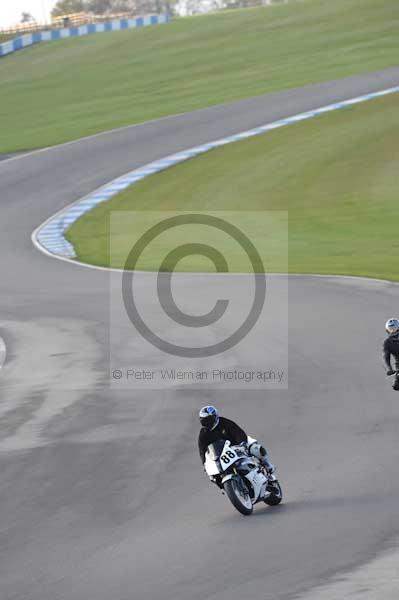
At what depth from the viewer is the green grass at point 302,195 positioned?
34469 millimetres

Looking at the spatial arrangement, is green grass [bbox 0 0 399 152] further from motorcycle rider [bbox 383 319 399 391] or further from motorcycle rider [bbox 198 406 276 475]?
motorcycle rider [bbox 198 406 276 475]

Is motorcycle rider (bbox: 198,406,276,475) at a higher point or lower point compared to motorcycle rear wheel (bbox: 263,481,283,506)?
higher

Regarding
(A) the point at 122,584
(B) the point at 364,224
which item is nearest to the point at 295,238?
(B) the point at 364,224

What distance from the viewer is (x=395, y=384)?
1731cm

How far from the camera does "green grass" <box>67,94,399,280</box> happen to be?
3447cm

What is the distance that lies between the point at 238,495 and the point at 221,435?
74 centimetres

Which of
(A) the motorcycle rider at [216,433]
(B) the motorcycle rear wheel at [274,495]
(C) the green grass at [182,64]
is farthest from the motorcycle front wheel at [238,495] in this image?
(C) the green grass at [182,64]

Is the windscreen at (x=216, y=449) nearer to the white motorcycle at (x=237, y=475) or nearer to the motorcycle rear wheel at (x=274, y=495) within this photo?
the white motorcycle at (x=237, y=475)

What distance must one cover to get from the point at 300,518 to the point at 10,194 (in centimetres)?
3967

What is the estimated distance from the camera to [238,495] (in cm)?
1163

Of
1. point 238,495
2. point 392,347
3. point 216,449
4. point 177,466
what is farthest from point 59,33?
point 238,495

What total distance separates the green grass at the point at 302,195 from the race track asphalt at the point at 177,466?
19.6 ft

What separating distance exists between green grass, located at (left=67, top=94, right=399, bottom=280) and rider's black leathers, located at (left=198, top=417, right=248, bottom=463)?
57.0ft

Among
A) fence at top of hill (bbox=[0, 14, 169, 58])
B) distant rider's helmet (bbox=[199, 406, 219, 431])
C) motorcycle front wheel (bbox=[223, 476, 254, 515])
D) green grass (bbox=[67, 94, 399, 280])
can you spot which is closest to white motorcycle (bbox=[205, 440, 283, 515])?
motorcycle front wheel (bbox=[223, 476, 254, 515])
